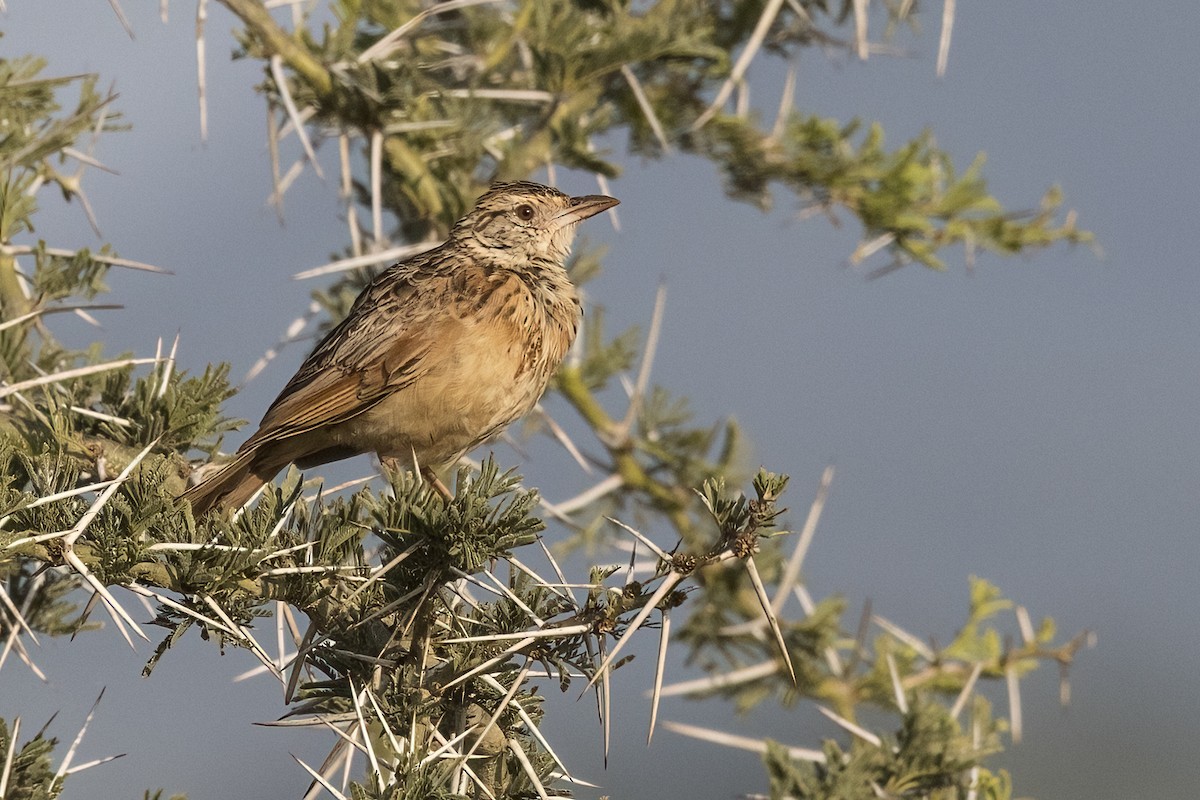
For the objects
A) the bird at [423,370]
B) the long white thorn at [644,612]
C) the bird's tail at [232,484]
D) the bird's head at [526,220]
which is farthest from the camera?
the bird's head at [526,220]

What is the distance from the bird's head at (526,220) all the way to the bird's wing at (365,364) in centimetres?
55

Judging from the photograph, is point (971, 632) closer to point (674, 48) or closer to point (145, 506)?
point (674, 48)

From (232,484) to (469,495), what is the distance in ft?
5.10

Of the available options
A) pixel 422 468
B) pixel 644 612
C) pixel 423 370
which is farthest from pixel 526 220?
pixel 644 612

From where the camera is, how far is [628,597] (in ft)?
7.89

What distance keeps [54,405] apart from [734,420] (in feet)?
7.99

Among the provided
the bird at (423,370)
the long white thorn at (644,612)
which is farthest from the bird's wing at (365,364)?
the long white thorn at (644,612)

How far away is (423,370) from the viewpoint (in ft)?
13.7

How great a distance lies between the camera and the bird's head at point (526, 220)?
16.1 feet

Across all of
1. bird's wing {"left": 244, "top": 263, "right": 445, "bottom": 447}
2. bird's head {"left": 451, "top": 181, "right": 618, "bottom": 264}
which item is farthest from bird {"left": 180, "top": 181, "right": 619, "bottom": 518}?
bird's head {"left": 451, "top": 181, "right": 618, "bottom": 264}

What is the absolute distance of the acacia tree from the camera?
8.46 feet

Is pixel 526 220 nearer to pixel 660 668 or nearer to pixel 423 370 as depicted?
pixel 423 370

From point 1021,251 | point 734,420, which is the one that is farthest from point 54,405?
point 1021,251

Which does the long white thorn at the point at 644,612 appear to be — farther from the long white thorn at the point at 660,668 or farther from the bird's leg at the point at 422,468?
the bird's leg at the point at 422,468
